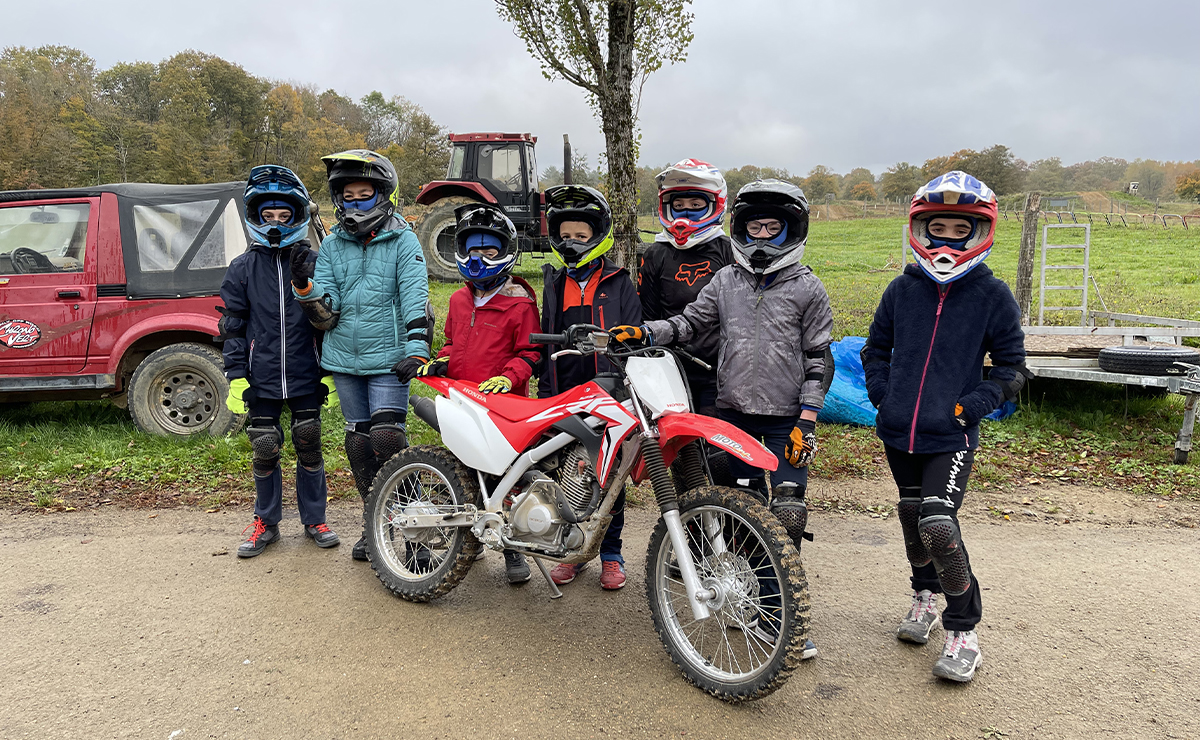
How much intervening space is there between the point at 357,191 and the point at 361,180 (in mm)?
66

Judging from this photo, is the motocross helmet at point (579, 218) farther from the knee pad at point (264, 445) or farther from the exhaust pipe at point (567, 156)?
the exhaust pipe at point (567, 156)

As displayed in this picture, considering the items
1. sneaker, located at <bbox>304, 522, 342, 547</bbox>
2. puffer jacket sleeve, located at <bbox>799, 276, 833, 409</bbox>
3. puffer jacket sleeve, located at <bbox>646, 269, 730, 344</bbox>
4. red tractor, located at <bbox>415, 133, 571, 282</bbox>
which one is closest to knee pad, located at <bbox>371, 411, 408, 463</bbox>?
Result: sneaker, located at <bbox>304, 522, 342, 547</bbox>

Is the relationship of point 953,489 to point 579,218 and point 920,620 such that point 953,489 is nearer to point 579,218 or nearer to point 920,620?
point 920,620

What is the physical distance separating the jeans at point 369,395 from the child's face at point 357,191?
1.00 m

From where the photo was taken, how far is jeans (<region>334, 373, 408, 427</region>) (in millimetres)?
4496

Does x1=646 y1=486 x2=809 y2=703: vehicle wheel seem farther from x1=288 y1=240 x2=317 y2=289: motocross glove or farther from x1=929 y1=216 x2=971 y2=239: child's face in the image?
x1=288 y1=240 x2=317 y2=289: motocross glove

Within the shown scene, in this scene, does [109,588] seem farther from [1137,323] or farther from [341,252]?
[1137,323]

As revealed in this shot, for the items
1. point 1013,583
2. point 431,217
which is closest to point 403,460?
point 1013,583

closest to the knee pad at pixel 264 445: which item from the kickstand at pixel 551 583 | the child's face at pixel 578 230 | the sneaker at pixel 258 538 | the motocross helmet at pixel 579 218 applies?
the sneaker at pixel 258 538

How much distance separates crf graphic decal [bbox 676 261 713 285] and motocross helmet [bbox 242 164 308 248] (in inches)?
88.1

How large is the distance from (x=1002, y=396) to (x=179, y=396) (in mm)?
6200

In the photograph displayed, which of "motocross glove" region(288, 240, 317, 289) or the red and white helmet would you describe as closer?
the red and white helmet

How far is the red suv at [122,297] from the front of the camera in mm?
6559

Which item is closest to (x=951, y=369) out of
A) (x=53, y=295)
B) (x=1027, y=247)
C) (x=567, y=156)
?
(x=53, y=295)
